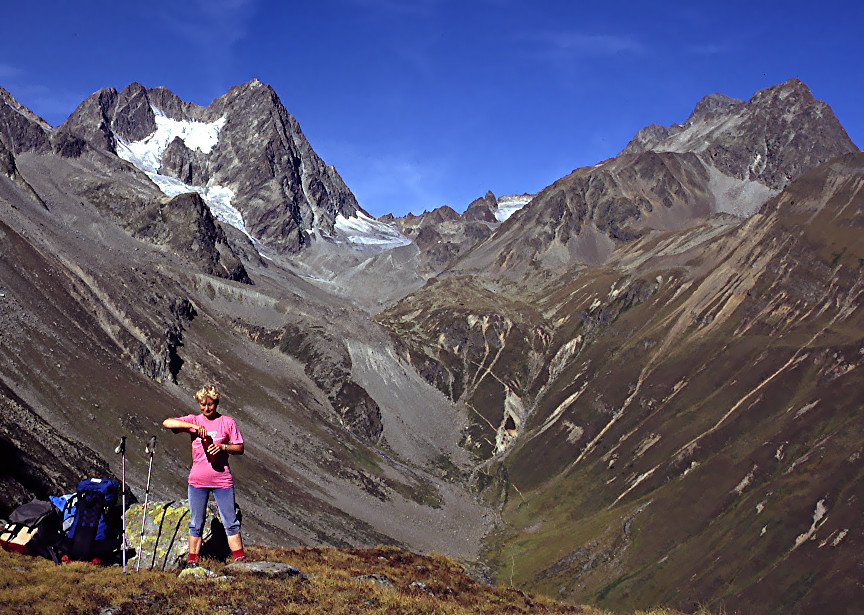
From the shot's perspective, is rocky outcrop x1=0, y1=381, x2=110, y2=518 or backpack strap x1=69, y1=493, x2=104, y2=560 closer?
backpack strap x1=69, y1=493, x2=104, y2=560

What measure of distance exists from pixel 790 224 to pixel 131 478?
530 feet

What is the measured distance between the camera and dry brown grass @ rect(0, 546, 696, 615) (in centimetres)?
1419

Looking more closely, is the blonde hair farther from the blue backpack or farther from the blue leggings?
the blue backpack

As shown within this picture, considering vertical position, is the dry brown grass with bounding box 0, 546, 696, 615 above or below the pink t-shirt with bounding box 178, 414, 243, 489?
below

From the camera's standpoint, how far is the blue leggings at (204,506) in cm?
1684

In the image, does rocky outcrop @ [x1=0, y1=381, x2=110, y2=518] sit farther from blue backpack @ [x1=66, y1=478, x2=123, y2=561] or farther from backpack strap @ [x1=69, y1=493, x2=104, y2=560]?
backpack strap @ [x1=69, y1=493, x2=104, y2=560]

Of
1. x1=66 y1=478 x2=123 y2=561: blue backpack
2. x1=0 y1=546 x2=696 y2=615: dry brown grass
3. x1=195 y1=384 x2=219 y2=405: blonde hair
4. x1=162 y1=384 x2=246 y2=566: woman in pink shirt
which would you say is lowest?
x1=0 y1=546 x2=696 y2=615: dry brown grass

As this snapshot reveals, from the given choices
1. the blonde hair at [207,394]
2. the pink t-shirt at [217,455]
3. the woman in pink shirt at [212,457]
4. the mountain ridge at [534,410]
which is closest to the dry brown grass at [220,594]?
the woman in pink shirt at [212,457]

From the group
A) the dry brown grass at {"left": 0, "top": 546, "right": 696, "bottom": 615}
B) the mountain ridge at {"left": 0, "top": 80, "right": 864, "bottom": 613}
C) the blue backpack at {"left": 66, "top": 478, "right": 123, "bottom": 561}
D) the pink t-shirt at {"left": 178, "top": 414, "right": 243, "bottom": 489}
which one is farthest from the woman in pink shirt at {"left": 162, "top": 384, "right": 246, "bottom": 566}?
the mountain ridge at {"left": 0, "top": 80, "right": 864, "bottom": 613}

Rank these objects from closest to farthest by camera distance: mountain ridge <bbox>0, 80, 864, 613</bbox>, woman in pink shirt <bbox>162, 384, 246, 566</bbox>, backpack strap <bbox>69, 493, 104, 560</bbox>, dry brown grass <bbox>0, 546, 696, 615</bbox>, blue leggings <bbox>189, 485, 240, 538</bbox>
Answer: dry brown grass <bbox>0, 546, 696, 615</bbox> < woman in pink shirt <bbox>162, 384, 246, 566</bbox> < blue leggings <bbox>189, 485, 240, 538</bbox> < backpack strap <bbox>69, 493, 104, 560</bbox> < mountain ridge <bbox>0, 80, 864, 613</bbox>

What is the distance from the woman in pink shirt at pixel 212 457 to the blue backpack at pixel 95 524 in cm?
293

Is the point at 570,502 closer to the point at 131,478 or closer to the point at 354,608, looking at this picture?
the point at 131,478

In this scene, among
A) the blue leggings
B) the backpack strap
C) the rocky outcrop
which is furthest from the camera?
the rocky outcrop

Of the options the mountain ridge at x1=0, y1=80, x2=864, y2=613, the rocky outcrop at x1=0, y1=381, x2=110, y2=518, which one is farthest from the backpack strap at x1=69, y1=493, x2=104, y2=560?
the mountain ridge at x1=0, y1=80, x2=864, y2=613
